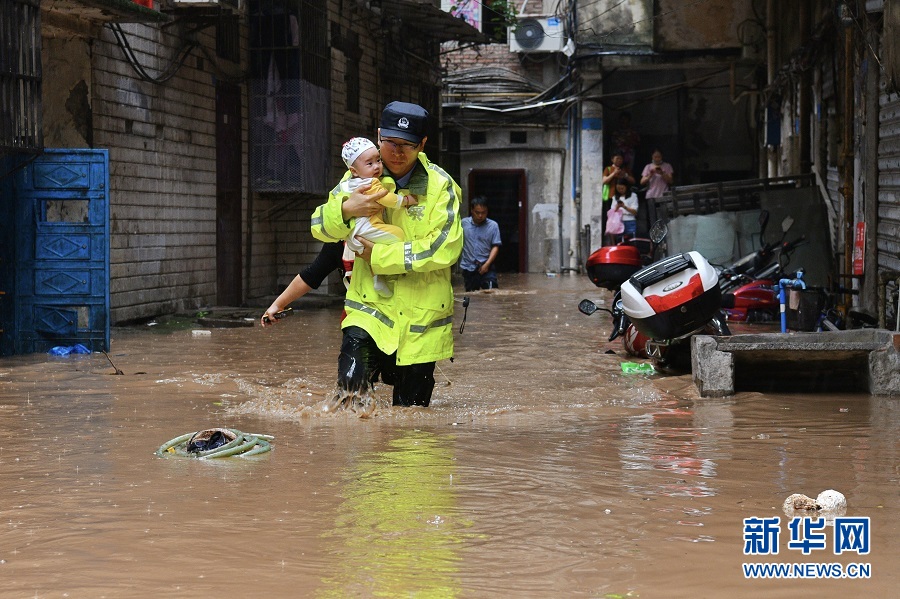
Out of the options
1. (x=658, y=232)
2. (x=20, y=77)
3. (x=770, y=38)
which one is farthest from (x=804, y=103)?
(x=20, y=77)

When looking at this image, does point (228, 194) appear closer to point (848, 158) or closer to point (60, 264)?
point (60, 264)

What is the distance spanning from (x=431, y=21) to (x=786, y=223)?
1145 cm

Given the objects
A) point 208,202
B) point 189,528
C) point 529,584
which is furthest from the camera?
point 208,202

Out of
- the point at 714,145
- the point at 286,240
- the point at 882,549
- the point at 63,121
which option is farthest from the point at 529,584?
the point at 714,145

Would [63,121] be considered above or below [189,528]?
above

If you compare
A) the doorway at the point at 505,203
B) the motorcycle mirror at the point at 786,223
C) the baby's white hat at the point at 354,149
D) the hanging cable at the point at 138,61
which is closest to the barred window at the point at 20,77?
the hanging cable at the point at 138,61

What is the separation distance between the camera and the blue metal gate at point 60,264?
1134 cm

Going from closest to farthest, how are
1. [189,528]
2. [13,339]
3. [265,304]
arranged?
1. [189,528]
2. [13,339]
3. [265,304]

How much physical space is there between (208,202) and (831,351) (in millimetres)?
11037

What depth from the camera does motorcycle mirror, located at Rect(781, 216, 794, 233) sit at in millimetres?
15406

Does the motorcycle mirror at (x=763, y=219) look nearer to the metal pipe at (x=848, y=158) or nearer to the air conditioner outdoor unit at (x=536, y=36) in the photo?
the metal pipe at (x=848, y=158)

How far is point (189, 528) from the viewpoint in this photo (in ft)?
14.2

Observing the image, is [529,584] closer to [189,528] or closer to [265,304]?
[189,528]

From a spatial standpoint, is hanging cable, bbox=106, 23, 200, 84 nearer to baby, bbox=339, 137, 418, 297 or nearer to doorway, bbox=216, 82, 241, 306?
doorway, bbox=216, 82, 241, 306
